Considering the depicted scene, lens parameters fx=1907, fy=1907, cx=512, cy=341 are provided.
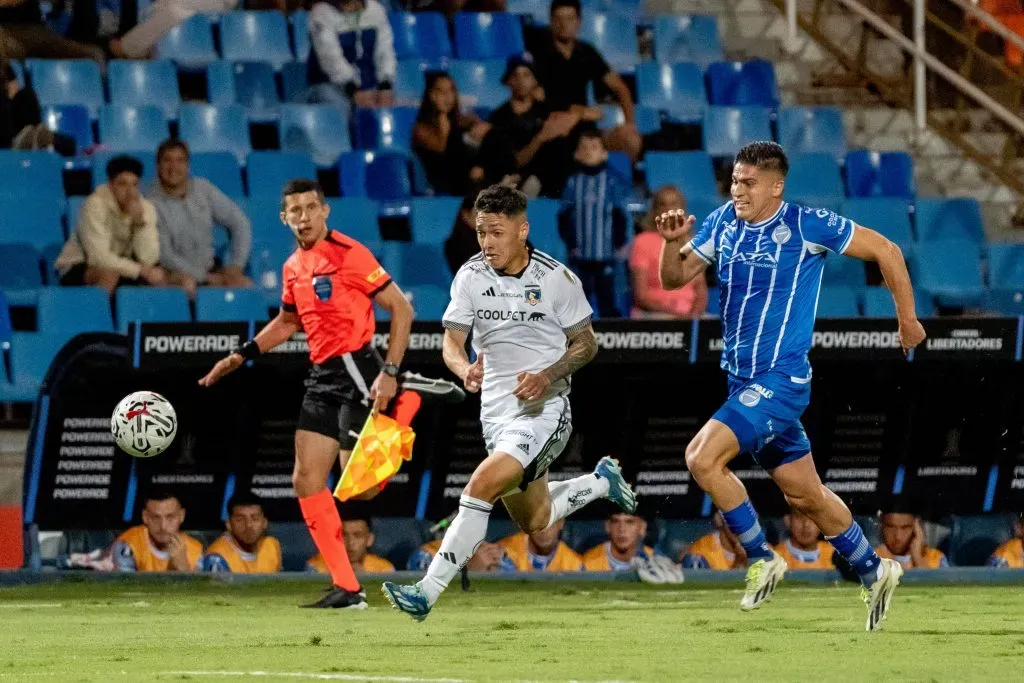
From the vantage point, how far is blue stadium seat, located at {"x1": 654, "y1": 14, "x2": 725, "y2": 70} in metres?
18.7

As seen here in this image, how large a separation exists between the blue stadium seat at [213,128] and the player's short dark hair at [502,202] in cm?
798

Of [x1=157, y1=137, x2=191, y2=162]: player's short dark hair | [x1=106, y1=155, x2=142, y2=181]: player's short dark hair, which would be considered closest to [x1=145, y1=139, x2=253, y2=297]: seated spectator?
[x1=157, y1=137, x2=191, y2=162]: player's short dark hair

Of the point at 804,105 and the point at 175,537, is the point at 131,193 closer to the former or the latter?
the point at 175,537

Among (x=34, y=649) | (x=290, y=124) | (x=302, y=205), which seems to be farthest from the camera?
(x=290, y=124)

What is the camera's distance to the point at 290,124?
16797 millimetres

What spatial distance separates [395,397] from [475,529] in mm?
3093

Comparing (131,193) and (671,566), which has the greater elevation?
(131,193)

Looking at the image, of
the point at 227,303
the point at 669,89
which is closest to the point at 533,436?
the point at 227,303

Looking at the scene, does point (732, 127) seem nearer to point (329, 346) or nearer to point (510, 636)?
point (329, 346)

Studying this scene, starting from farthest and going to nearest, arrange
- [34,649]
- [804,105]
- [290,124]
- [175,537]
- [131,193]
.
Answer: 1. [804,105]
2. [290,124]
3. [131,193]
4. [175,537]
5. [34,649]

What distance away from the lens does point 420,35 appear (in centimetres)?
1816

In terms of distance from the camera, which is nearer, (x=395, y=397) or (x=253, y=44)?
(x=395, y=397)

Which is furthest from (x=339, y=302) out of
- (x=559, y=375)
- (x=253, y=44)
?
(x=253, y=44)

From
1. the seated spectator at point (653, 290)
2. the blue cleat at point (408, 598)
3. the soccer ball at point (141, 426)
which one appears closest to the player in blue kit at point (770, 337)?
the blue cleat at point (408, 598)
